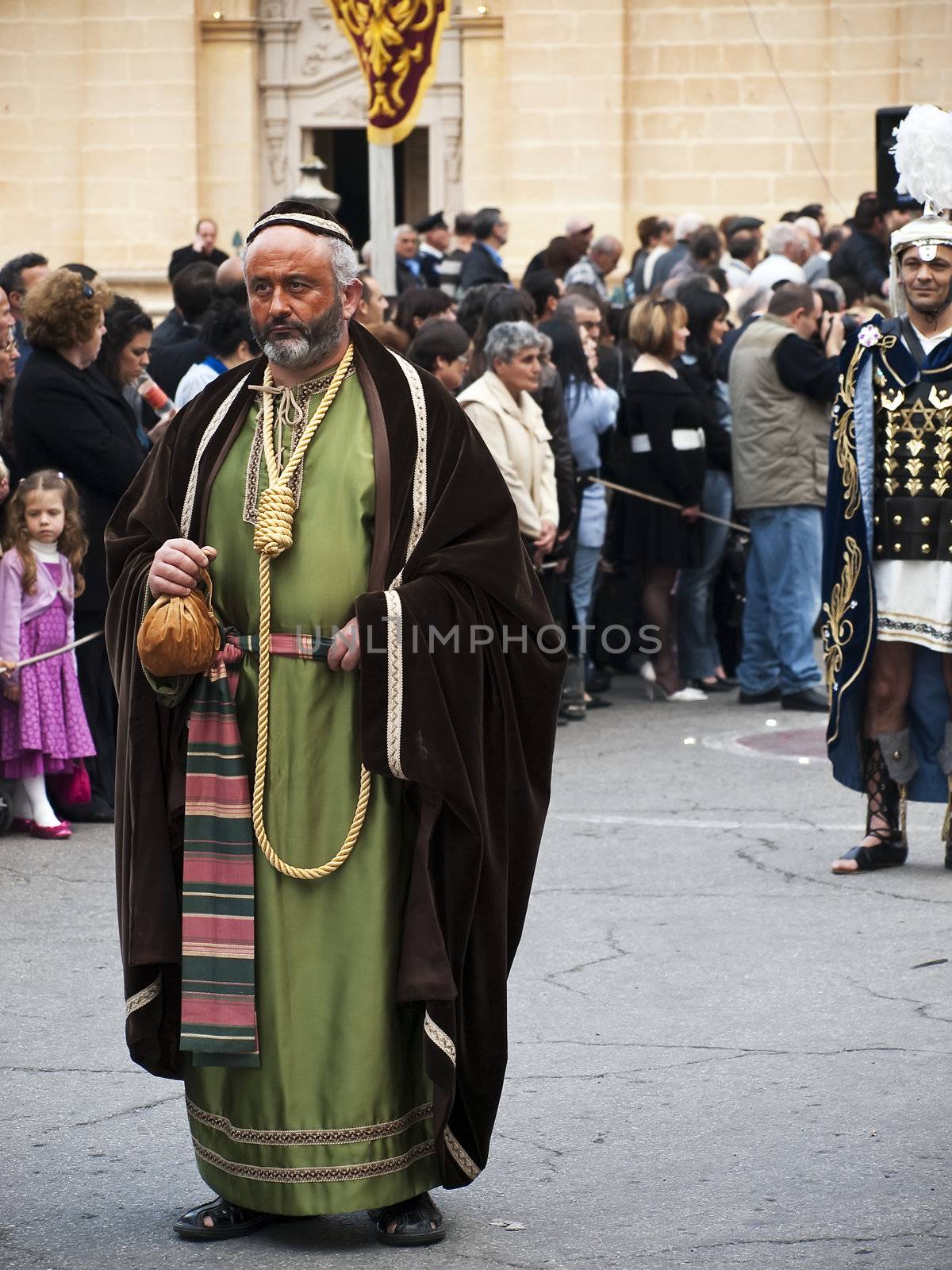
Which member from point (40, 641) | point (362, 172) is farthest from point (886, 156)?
point (362, 172)

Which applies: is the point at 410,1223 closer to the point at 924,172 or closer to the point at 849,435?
the point at 849,435

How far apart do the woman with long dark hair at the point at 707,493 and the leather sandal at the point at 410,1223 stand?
7029 millimetres

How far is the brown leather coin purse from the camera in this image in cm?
402

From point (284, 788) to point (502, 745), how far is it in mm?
441

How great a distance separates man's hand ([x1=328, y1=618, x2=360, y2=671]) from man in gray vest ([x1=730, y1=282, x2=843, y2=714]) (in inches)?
264

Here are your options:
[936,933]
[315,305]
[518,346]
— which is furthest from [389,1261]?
[518,346]

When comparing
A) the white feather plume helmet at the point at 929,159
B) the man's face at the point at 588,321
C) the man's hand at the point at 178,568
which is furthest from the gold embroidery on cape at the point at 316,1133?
the man's face at the point at 588,321

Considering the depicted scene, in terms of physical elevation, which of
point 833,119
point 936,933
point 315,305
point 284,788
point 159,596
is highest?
point 833,119

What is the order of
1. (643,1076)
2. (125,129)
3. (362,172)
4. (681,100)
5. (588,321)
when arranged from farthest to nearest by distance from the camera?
1. (362,172)
2. (125,129)
3. (681,100)
4. (588,321)
5. (643,1076)

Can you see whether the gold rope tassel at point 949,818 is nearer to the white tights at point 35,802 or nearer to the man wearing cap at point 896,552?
the man wearing cap at point 896,552

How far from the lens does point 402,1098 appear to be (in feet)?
13.7

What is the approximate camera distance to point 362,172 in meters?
26.2

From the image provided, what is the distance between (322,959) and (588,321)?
23.4 feet

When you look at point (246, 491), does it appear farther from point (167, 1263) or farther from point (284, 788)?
point (167, 1263)
